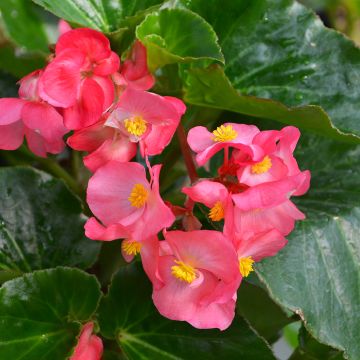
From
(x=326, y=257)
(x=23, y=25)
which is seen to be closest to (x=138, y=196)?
(x=326, y=257)

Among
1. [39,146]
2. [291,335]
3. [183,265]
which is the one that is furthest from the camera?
[291,335]

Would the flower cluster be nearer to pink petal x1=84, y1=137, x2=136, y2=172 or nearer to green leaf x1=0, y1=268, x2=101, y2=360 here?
pink petal x1=84, y1=137, x2=136, y2=172

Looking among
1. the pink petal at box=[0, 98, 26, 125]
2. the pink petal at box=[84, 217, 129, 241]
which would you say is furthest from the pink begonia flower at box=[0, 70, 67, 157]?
the pink petal at box=[84, 217, 129, 241]

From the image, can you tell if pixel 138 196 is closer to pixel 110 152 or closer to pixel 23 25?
pixel 110 152

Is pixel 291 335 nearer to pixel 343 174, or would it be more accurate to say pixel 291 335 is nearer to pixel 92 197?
pixel 343 174

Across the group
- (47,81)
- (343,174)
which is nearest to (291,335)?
(343,174)

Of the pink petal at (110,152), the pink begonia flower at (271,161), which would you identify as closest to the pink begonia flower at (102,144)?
the pink petal at (110,152)

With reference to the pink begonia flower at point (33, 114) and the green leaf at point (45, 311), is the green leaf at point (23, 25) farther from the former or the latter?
the green leaf at point (45, 311)
